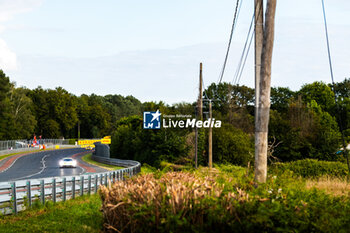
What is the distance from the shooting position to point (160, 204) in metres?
7.66

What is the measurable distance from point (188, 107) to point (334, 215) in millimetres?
47145

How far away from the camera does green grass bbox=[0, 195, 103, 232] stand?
1049 cm

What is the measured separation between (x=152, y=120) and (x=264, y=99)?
142 feet

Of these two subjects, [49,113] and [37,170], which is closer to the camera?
[37,170]

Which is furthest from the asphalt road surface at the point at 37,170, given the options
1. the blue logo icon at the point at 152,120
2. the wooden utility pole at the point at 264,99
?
the wooden utility pole at the point at 264,99

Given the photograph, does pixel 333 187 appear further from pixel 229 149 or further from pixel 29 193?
pixel 229 149

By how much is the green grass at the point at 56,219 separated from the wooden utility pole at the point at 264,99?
4.02 meters

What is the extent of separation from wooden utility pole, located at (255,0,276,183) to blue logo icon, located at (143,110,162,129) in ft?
138

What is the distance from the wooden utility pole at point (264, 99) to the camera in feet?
33.2

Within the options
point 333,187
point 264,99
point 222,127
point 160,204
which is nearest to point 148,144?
point 222,127

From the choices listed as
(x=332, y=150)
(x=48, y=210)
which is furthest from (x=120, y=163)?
(x=48, y=210)

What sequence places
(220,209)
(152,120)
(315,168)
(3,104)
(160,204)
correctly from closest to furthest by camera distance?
(220,209) < (160,204) < (315,168) < (152,120) < (3,104)

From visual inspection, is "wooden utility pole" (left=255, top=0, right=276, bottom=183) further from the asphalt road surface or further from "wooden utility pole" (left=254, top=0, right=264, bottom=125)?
the asphalt road surface

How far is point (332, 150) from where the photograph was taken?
59.9 metres
